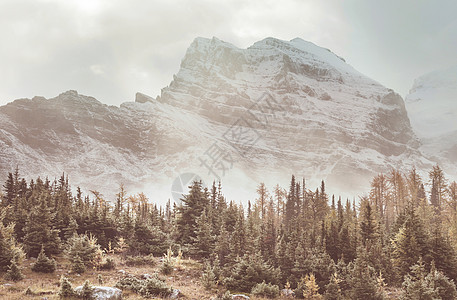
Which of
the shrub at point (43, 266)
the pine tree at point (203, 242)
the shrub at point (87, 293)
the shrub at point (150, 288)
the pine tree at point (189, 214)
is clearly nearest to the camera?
the shrub at point (87, 293)

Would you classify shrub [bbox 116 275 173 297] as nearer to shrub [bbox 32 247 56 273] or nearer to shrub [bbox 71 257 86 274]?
shrub [bbox 71 257 86 274]

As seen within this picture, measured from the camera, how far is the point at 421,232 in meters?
28.7

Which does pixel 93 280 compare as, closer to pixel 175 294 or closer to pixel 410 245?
pixel 175 294

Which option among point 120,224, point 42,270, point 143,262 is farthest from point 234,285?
point 120,224

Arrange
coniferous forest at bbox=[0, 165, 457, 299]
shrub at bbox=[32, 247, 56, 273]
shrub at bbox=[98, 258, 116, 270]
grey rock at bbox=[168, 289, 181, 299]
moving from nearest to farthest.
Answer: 1. grey rock at bbox=[168, 289, 181, 299]
2. coniferous forest at bbox=[0, 165, 457, 299]
3. shrub at bbox=[32, 247, 56, 273]
4. shrub at bbox=[98, 258, 116, 270]

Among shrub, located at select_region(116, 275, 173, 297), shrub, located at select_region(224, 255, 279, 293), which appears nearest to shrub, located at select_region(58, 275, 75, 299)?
shrub, located at select_region(116, 275, 173, 297)

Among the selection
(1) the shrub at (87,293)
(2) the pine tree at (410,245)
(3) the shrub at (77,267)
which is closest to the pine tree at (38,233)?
(3) the shrub at (77,267)

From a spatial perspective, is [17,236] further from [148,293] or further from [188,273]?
[148,293]

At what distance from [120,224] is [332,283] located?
2476cm

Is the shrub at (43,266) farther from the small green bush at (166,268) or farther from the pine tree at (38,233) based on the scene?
the small green bush at (166,268)

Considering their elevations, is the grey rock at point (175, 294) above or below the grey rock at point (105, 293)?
below

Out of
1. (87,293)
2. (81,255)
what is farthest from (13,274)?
(87,293)

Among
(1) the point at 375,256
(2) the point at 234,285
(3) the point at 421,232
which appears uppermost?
(3) the point at 421,232

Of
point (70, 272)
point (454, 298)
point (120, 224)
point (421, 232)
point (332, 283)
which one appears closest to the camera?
point (454, 298)
